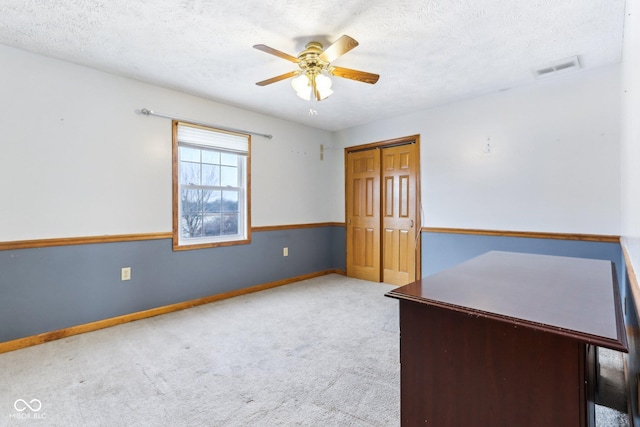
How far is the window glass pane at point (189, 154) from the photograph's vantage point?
11.3 ft

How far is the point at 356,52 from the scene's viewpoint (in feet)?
8.22

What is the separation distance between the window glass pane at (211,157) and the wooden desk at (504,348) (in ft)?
10.1

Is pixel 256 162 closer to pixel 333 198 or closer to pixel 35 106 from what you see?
pixel 333 198

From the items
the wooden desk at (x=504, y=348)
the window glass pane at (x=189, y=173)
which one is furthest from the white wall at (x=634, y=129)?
the window glass pane at (x=189, y=173)

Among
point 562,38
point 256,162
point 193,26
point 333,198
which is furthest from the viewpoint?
point 333,198

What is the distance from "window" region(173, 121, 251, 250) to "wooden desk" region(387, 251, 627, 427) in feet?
9.55

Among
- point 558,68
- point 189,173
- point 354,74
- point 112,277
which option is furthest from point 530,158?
point 112,277

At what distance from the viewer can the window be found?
3.39 m

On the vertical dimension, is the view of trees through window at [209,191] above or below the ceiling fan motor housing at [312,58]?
below

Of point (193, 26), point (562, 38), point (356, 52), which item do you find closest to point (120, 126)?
point (193, 26)

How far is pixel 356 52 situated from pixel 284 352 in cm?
248

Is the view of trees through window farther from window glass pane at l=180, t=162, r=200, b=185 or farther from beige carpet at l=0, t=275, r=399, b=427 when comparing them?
beige carpet at l=0, t=275, r=399, b=427

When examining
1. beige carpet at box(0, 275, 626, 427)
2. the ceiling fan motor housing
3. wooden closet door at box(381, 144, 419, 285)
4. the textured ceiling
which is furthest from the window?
wooden closet door at box(381, 144, 419, 285)
